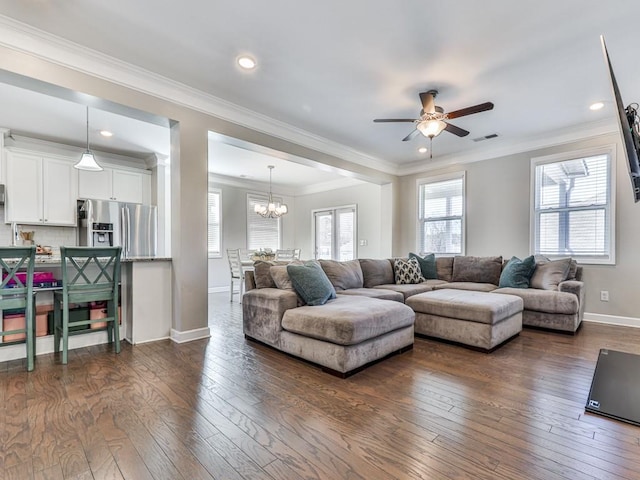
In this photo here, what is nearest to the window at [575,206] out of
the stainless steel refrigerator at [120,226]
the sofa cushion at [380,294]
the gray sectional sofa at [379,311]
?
the gray sectional sofa at [379,311]

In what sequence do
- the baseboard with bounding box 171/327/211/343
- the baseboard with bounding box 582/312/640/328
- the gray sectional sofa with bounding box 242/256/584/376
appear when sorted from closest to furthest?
the gray sectional sofa with bounding box 242/256/584/376
the baseboard with bounding box 171/327/211/343
the baseboard with bounding box 582/312/640/328

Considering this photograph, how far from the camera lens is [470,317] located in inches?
124

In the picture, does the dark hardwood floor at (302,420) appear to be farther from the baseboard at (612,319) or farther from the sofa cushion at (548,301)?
the baseboard at (612,319)

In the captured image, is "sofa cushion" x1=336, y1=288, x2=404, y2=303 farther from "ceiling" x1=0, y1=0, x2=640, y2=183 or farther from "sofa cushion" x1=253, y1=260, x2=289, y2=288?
"ceiling" x1=0, y1=0, x2=640, y2=183

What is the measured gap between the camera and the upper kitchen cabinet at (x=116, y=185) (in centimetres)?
512

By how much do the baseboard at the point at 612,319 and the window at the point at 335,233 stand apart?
4509mm

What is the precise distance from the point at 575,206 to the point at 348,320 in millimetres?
4074

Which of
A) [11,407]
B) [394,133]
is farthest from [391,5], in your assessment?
[11,407]

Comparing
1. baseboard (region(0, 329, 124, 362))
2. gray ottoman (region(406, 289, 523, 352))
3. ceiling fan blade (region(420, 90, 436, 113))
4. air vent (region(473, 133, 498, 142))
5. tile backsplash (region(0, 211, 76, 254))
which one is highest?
air vent (region(473, 133, 498, 142))

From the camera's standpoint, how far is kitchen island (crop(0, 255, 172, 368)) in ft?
10.6

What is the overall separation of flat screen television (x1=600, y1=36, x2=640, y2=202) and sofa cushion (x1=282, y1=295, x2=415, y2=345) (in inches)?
75.9

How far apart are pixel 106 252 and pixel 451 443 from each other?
10.3ft

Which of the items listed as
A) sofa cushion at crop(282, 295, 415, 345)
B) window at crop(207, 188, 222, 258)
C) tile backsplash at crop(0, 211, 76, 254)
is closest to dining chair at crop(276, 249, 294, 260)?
window at crop(207, 188, 222, 258)

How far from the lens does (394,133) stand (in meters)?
4.66
